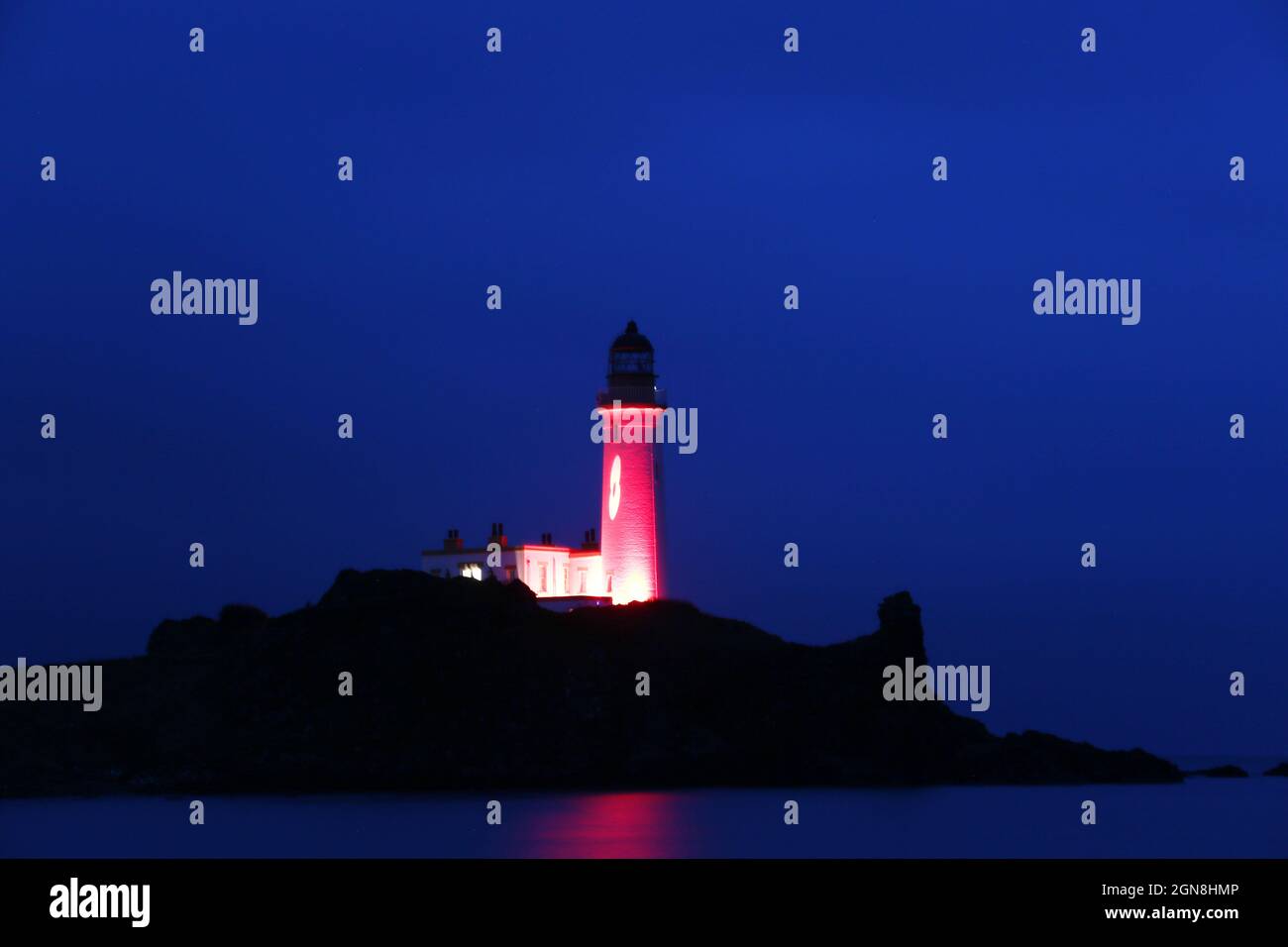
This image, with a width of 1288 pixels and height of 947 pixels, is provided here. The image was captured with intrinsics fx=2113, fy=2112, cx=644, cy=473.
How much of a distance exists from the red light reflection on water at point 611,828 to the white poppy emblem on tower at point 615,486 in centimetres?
893

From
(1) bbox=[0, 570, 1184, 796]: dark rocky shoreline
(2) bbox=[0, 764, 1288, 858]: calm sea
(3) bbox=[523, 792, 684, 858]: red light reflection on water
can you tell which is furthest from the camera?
(1) bbox=[0, 570, 1184, 796]: dark rocky shoreline

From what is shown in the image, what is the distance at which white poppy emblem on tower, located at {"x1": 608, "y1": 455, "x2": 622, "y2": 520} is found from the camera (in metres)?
66.9

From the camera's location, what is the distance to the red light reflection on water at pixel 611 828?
53.8m

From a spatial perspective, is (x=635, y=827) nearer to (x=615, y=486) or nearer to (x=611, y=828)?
(x=611, y=828)

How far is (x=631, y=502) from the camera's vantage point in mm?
66625

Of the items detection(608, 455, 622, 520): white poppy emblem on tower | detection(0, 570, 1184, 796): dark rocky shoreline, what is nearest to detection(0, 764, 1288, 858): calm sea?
detection(0, 570, 1184, 796): dark rocky shoreline

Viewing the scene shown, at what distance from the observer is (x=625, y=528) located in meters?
66.8

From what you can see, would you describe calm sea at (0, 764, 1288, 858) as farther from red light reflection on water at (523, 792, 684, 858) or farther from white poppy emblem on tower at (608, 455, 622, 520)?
white poppy emblem on tower at (608, 455, 622, 520)

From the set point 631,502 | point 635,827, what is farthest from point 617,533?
point 635,827

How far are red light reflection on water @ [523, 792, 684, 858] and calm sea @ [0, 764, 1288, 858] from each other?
6 centimetres

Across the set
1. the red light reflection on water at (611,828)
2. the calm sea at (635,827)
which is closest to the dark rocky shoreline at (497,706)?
the calm sea at (635,827)

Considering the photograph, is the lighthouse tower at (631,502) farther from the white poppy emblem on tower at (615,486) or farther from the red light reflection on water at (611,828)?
the red light reflection on water at (611,828)
